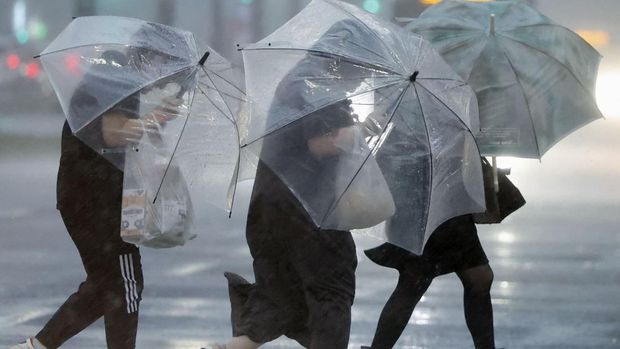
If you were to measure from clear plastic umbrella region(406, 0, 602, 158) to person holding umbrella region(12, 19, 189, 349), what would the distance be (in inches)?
56.5

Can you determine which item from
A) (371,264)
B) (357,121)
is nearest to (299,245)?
(357,121)

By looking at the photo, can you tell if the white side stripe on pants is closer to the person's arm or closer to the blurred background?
the person's arm

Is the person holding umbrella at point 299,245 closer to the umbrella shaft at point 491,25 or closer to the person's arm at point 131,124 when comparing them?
the person's arm at point 131,124

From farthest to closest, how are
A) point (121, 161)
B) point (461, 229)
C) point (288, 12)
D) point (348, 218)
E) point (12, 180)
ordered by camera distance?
point (288, 12) → point (12, 180) → point (461, 229) → point (121, 161) → point (348, 218)

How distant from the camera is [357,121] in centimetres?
493

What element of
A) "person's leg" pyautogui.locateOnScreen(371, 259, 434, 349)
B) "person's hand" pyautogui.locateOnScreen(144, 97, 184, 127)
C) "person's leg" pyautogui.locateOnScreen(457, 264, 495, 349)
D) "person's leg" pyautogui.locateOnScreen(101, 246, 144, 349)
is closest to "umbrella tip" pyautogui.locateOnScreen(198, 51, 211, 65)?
"person's hand" pyautogui.locateOnScreen(144, 97, 184, 127)

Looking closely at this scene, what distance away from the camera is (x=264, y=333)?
514cm

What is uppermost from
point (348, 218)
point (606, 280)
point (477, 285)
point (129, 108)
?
point (129, 108)

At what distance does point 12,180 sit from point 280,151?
36.4 feet

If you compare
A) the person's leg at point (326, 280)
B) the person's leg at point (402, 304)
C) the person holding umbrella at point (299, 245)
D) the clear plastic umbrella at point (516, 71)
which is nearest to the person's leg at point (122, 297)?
the person holding umbrella at point (299, 245)

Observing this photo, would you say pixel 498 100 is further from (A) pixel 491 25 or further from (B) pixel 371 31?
(B) pixel 371 31

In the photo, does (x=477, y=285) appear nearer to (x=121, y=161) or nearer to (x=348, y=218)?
(x=348, y=218)

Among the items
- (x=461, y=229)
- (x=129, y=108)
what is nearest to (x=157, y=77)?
(x=129, y=108)

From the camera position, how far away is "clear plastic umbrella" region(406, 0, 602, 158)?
5766 millimetres
